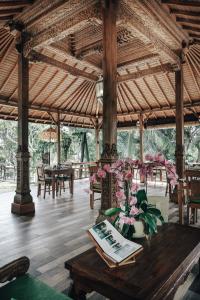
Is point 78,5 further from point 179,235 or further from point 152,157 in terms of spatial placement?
point 179,235

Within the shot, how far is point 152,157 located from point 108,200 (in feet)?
5.38

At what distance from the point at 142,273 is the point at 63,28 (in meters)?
4.13

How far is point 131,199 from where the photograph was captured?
1.72 m

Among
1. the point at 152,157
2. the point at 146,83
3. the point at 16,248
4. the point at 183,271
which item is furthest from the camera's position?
the point at 146,83

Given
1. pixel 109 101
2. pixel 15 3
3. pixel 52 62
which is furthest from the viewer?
pixel 52 62

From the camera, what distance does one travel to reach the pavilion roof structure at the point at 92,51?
391 cm

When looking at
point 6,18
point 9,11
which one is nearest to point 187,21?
point 9,11

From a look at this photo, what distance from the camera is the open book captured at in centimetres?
152

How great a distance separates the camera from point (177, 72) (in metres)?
5.66

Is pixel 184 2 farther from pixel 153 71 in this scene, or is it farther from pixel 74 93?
pixel 74 93

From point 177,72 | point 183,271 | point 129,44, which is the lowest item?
point 183,271

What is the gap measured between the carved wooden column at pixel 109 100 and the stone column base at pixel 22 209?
197 centimetres

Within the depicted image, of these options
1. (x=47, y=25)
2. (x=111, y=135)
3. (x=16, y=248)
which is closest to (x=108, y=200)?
(x=111, y=135)

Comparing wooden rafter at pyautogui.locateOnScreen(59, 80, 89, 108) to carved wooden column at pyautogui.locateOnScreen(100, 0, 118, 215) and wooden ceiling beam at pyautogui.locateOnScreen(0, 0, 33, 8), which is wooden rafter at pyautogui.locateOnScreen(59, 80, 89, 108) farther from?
carved wooden column at pyautogui.locateOnScreen(100, 0, 118, 215)
